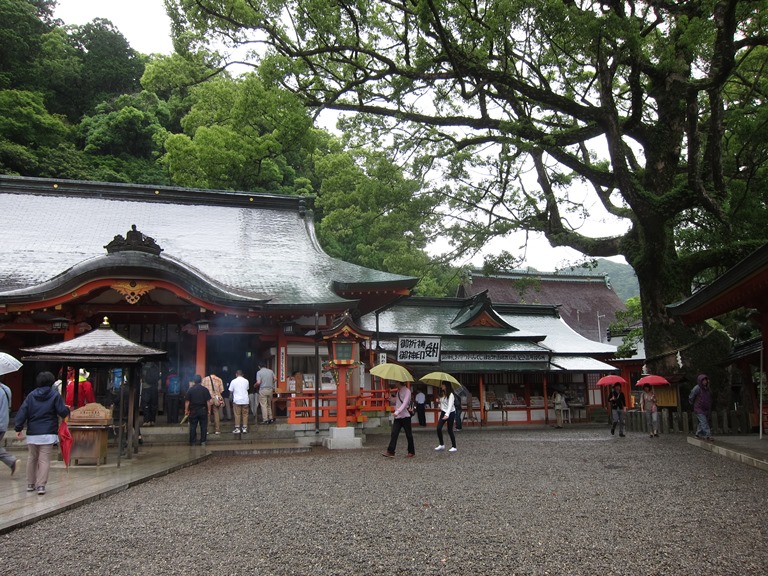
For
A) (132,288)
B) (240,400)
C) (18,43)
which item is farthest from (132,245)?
(18,43)

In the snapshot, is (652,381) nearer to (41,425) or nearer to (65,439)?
(65,439)

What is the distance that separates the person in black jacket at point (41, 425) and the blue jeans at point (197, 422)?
16.4 ft

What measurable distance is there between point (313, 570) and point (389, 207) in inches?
581

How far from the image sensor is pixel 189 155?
26.9m

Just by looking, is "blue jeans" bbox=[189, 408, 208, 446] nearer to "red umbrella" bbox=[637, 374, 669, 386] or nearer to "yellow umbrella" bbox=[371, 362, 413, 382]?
"yellow umbrella" bbox=[371, 362, 413, 382]

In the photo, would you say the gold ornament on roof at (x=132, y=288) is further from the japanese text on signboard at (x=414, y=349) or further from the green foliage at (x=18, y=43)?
the green foliage at (x=18, y=43)

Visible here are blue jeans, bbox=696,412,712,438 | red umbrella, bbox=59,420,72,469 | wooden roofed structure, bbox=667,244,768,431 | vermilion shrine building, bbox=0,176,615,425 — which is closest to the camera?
wooden roofed structure, bbox=667,244,768,431

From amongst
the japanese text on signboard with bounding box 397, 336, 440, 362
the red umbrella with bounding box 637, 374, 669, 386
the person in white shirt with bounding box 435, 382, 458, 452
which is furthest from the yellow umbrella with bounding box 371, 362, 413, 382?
the red umbrella with bounding box 637, 374, 669, 386

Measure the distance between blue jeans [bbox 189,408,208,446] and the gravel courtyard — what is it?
2.87 m

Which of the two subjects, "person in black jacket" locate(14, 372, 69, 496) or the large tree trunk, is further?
the large tree trunk

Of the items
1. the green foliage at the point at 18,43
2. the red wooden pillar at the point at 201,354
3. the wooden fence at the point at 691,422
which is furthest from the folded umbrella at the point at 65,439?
the green foliage at the point at 18,43

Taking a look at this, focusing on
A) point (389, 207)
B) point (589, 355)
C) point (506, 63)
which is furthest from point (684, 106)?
point (589, 355)

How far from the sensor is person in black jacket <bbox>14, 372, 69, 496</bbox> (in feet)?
23.6

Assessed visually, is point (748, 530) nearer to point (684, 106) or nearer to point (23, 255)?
point (684, 106)
